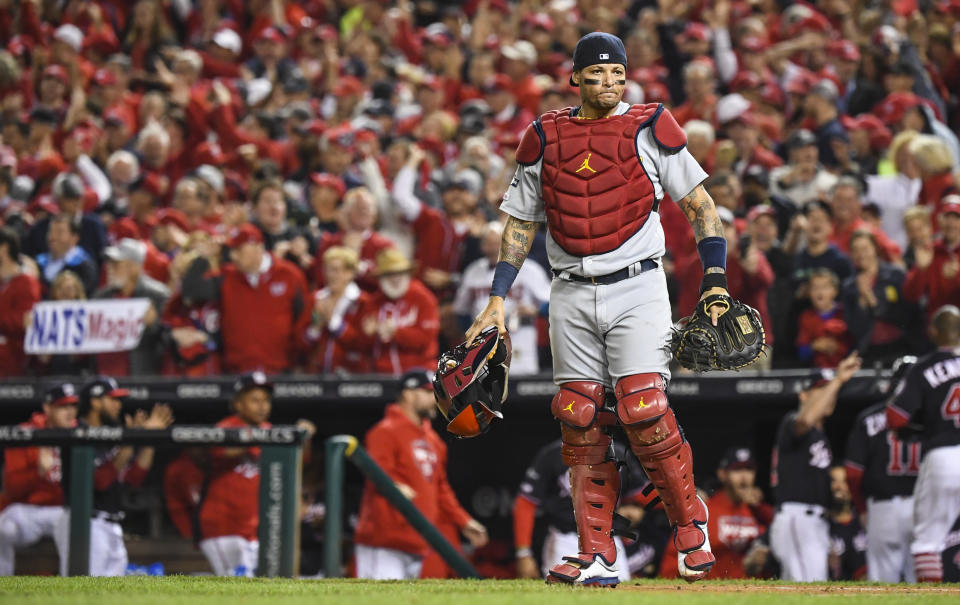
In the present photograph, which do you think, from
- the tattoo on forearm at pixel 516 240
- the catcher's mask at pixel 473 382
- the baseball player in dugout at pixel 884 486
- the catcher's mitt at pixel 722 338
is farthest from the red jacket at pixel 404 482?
the catcher's mitt at pixel 722 338

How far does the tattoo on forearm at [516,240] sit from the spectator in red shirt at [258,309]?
170 inches

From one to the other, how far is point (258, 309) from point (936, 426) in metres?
4.46

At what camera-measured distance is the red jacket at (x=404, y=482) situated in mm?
8125

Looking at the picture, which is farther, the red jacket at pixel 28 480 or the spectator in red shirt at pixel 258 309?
the spectator in red shirt at pixel 258 309

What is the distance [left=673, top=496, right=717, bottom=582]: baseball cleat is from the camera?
4812 mm

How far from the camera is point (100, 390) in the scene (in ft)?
26.8

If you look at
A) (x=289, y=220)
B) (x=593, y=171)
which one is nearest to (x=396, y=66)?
(x=289, y=220)

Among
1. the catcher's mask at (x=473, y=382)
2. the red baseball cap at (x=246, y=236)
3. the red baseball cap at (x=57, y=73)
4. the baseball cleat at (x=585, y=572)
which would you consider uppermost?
the red baseball cap at (x=57, y=73)

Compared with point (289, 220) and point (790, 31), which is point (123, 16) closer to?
point (289, 220)

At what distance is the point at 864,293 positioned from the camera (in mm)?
8258

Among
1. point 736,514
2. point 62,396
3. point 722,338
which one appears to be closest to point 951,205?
point 736,514

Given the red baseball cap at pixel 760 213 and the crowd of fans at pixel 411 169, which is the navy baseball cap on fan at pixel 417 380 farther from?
the red baseball cap at pixel 760 213

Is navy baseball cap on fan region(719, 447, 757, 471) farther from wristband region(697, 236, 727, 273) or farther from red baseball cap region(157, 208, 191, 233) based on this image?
red baseball cap region(157, 208, 191, 233)

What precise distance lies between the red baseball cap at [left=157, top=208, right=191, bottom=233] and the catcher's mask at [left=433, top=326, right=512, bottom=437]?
6.14 m
